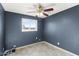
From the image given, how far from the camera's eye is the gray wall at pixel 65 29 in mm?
3250

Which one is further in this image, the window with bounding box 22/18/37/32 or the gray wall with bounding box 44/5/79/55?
the window with bounding box 22/18/37/32

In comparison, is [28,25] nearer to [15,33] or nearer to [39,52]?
[15,33]

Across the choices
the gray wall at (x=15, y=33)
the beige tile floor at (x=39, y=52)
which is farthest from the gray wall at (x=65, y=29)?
the gray wall at (x=15, y=33)

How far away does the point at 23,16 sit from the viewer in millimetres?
4695

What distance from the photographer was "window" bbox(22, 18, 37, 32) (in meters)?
4.76

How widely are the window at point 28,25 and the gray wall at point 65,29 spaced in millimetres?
1022

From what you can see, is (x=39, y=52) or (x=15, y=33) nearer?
(x=39, y=52)

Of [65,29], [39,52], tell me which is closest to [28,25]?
[39,52]

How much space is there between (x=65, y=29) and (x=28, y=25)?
2372 mm

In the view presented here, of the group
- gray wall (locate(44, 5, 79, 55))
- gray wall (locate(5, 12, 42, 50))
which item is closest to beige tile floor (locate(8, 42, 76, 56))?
gray wall (locate(44, 5, 79, 55))

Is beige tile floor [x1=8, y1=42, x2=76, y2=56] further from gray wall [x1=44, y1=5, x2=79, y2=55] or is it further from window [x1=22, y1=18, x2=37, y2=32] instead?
window [x1=22, y1=18, x2=37, y2=32]

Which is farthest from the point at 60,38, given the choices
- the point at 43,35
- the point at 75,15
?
the point at 43,35

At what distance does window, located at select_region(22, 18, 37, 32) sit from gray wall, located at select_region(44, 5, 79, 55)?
102 centimetres

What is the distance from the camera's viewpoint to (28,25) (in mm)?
4965
